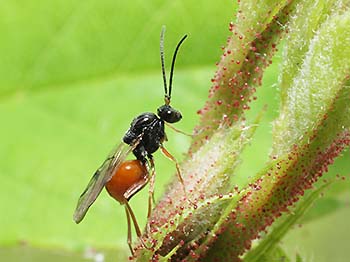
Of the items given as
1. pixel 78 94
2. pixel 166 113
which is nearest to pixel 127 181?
pixel 166 113

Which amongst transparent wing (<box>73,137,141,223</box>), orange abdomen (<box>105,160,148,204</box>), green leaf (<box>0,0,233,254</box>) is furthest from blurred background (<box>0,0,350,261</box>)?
orange abdomen (<box>105,160,148,204</box>)

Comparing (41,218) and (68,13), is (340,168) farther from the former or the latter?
(68,13)

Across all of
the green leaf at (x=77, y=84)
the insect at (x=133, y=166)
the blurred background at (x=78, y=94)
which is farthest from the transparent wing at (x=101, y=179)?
the green leaf at (x=77, y=84)

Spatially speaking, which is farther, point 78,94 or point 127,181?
point 78,94

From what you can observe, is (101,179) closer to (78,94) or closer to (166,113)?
(166,113)

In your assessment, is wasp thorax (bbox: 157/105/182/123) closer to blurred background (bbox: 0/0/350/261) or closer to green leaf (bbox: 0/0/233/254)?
blurred background (bbox: 0/0/350/261)
